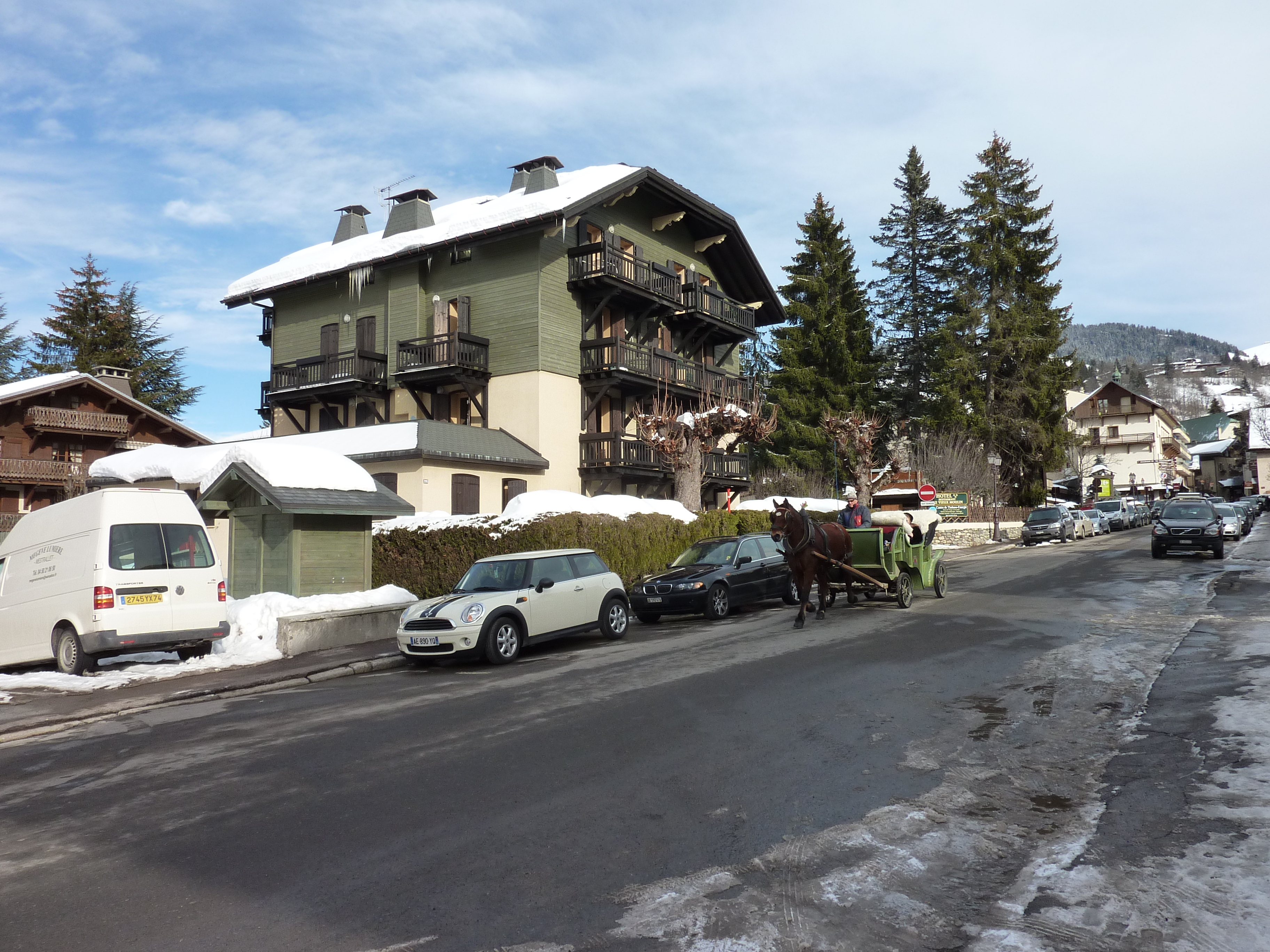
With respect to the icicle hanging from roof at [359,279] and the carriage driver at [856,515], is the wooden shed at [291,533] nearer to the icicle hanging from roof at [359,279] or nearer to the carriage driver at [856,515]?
the carriage driver at [856,515]

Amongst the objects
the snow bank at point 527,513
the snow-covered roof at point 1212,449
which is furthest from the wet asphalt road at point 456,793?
the snow-covered roof at point 1212,449

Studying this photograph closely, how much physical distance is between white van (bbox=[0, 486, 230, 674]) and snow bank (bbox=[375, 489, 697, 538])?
24.2ft

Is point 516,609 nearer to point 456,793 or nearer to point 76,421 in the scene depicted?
point 456,793

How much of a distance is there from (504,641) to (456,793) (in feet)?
21.3

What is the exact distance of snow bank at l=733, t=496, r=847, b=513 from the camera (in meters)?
29.8

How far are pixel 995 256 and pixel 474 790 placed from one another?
5230 cm

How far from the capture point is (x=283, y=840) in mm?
5285

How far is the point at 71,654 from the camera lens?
1218cm

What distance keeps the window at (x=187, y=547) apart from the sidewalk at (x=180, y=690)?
160 cm

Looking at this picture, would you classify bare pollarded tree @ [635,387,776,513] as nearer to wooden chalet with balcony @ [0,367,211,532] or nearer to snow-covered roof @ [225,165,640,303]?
snow-covered roof @ [225,165,640,303]

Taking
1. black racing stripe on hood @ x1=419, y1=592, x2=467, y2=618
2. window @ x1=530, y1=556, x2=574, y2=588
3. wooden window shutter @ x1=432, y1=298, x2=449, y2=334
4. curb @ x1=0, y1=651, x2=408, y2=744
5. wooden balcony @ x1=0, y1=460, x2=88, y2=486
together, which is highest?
wooden window shutter @ x1=432, y1=298, x2=449, y2=334

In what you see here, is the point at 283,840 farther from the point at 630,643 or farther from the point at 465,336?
the point at 465,336

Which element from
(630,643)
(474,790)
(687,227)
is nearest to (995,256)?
(687,227)

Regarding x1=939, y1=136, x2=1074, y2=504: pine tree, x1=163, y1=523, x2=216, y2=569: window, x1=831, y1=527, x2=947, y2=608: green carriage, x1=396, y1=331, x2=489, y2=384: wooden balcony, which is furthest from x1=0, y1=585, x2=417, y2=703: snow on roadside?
x1=939, y1=136, x2=1074, y2=504: pine tree
